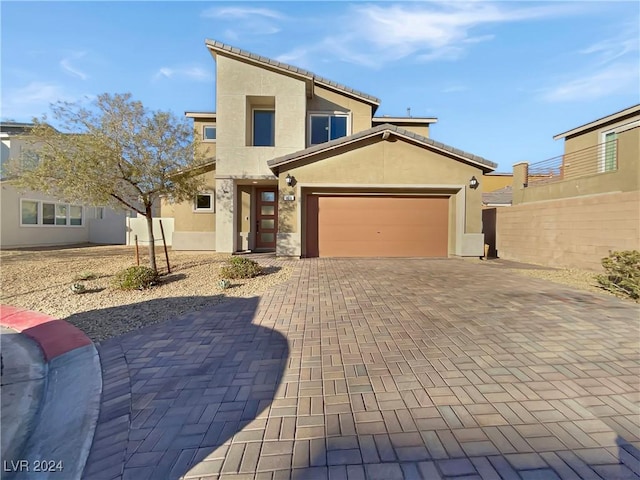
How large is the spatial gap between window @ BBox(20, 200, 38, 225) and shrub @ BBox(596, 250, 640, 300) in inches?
912

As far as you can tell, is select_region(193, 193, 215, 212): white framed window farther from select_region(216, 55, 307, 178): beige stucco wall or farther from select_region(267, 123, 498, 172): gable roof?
select_region(267, 123, 498, 172): gable roof

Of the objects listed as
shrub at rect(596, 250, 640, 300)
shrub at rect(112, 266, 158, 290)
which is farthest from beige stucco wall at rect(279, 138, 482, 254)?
shrub at rect(112, 266, 158, 290)

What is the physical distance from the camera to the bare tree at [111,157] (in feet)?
24.0

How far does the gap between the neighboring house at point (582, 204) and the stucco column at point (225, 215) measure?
1209cm

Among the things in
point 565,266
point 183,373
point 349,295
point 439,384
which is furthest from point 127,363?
point 565,266

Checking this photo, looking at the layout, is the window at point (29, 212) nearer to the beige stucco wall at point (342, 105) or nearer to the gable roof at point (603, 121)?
the beige stucco wall at point (342, 105)

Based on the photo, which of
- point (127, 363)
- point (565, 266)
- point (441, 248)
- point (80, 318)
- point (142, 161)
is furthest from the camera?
point (441, 248)

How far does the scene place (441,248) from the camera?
12.6 metres

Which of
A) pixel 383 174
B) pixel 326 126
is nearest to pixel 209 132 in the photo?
pixel 326 126

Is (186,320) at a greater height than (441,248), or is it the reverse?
(441,248)

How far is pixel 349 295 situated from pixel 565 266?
867 cm

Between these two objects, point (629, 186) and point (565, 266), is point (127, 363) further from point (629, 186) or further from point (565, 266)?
point (629, 186)

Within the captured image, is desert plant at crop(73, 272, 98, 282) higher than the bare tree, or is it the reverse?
the bare tree

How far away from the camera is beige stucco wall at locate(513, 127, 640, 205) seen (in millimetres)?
10164
